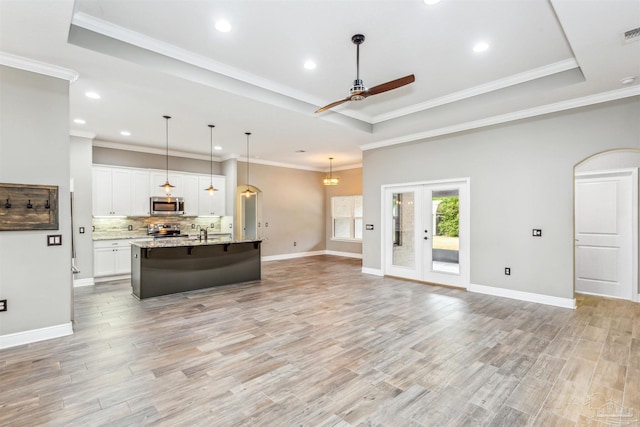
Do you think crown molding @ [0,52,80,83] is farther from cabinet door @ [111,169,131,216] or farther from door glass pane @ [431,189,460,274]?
door glass pane @ [431,189,460,274]

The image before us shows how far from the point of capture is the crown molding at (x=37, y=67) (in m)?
3.21

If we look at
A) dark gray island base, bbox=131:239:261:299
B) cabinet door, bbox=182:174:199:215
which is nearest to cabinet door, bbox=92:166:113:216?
cabinet door, bbox=182:174:199:215

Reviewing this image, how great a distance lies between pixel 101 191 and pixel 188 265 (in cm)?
293

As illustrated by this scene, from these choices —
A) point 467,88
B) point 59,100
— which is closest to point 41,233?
point 59,100

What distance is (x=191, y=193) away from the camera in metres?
7.98

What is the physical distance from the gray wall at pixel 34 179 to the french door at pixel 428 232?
5566 millimetres

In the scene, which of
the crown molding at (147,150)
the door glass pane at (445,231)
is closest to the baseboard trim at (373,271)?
the door glass pane at (445,231)

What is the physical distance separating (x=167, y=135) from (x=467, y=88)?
5727 mm

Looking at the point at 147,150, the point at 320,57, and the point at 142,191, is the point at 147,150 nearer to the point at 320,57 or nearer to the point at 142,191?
the point at 142,191

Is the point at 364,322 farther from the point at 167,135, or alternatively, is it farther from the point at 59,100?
the point at 167,135

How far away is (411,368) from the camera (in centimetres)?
282

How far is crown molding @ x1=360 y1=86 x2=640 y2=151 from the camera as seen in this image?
13.5 feet

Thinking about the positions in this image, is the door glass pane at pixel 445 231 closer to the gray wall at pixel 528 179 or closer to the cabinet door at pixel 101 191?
the gray wall at pixel 528 179

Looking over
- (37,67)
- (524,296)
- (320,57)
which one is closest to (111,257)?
(37,67)
